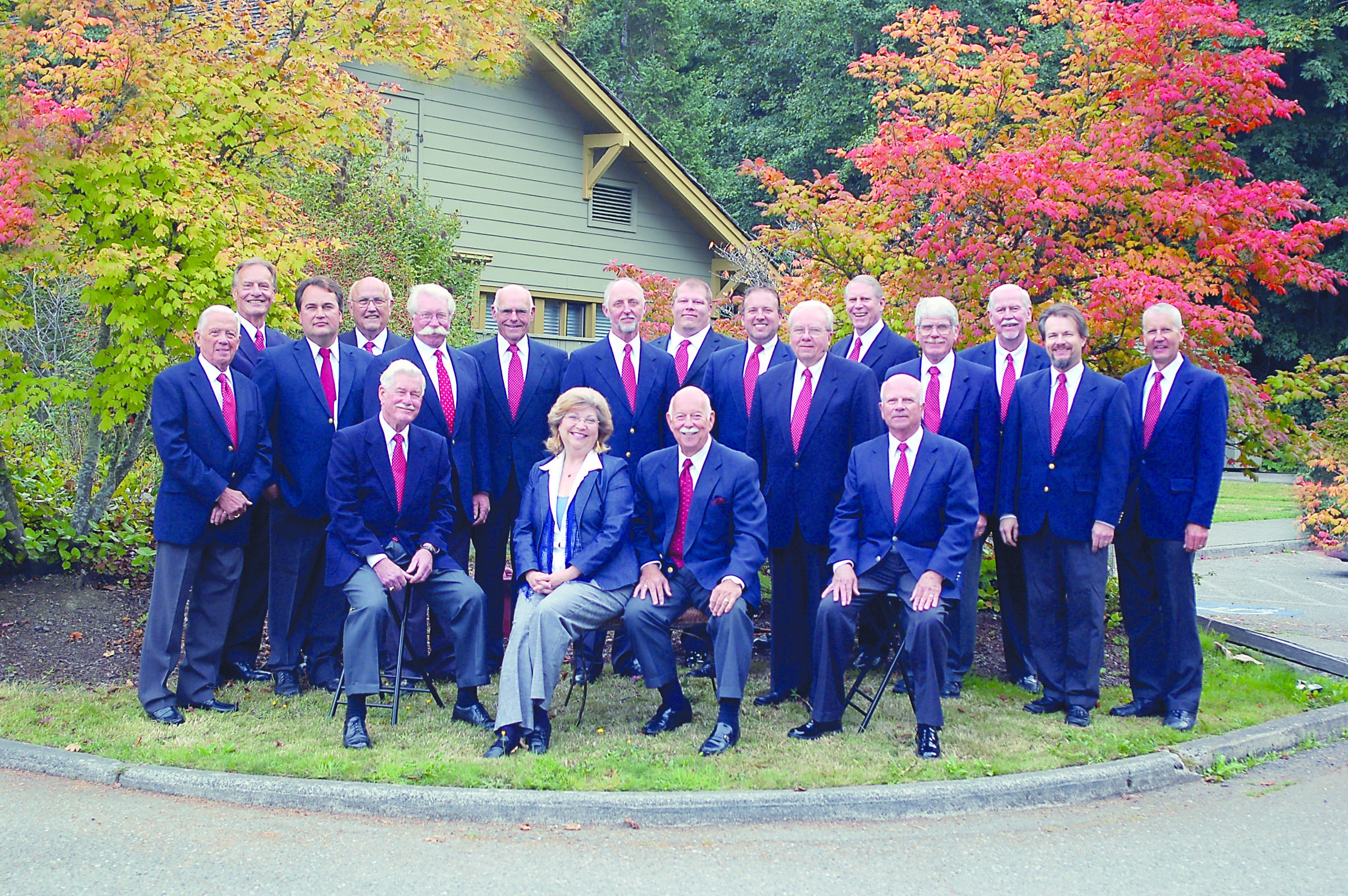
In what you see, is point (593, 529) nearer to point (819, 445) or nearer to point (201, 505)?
point (819, 445)

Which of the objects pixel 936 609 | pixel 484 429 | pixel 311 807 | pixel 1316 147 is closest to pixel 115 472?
pixel 484 429

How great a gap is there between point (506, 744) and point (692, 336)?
3.11 meters

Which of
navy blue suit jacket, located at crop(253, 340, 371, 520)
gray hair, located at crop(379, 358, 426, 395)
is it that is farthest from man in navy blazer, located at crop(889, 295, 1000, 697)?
navy blue suit jacket, located at crop(253, 340, 371, 520)

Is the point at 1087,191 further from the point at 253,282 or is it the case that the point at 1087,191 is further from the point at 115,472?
the point at 115,472

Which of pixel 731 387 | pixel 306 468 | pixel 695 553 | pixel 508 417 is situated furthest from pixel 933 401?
pixel 306 468

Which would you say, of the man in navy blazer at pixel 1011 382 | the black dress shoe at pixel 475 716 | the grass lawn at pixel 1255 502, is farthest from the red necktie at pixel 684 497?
the grass lawn at pixel 1255 502

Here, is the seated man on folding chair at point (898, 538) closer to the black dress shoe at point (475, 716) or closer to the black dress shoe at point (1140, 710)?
the black dress shoe at point (1140, 710)

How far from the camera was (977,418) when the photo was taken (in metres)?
6.92

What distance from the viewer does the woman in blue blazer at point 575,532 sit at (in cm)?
601

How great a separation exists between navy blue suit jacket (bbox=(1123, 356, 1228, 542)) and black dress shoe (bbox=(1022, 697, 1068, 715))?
105cm

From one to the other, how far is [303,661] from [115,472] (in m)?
3.21

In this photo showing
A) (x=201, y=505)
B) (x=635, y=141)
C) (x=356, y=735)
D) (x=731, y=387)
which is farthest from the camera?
(x=635, y=141)

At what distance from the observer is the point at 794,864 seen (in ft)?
15.1

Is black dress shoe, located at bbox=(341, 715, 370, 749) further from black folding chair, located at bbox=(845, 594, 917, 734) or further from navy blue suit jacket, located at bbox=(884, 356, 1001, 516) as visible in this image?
navy blue suit jacket, located at bbox=(884, 356, 1001, 516)
